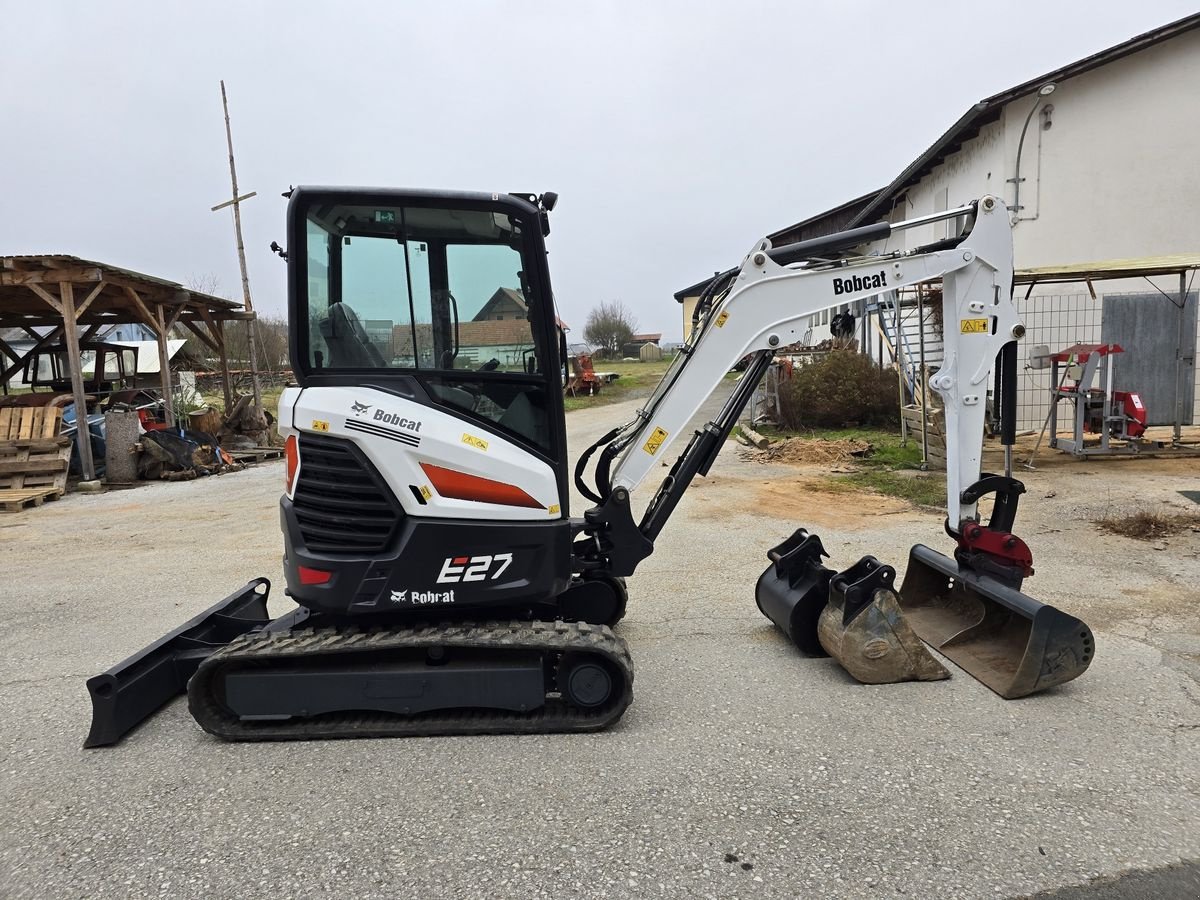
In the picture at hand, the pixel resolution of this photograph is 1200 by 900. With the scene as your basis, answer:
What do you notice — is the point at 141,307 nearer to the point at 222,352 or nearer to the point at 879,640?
the point at 222,352

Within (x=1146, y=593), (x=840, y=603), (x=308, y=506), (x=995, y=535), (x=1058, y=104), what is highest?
(x=1058, y=104)

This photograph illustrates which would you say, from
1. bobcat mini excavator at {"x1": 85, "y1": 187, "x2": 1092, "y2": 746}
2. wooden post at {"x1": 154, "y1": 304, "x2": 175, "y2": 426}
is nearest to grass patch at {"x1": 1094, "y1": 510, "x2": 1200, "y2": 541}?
bobcat mini excavator at {"x1": 85, "y1": 187, "x2": 1092, "y2": 746}

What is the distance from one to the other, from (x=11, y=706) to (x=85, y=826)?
1676 mm

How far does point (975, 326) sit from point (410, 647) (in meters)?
3.51

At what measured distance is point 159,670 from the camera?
13.2ft

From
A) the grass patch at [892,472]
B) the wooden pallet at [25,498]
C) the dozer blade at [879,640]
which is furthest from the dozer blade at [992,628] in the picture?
the wooden pallet at [25,498]

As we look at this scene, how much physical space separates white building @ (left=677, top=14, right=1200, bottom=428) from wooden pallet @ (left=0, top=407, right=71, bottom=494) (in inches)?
580

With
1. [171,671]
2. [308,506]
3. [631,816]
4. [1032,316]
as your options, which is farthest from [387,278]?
[1032,316]

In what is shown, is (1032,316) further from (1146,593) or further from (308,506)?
(308,506)

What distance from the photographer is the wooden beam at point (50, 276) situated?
12086mm

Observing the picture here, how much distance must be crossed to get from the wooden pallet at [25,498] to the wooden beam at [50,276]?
331 cm

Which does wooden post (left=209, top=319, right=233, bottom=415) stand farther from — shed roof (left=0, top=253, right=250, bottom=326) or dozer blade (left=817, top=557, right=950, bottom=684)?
dozer blade (left=817, top=557, right=950, bottom=684)

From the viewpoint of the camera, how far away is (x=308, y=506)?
12.4 feet

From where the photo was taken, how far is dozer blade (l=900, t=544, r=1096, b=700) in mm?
3811
